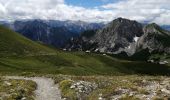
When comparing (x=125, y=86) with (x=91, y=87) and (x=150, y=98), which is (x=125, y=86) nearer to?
(x=91, y=87)

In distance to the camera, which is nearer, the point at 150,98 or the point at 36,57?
the point at 150,98

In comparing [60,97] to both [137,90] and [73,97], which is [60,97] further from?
[137,90]

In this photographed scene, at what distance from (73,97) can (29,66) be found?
123229 millimetres

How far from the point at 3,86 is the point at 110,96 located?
13705 mm

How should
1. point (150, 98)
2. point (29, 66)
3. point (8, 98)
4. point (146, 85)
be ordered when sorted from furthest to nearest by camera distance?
1. point (29, 66)
2. point (146, 85)
3. point (8, 98)
4. point (150, 98)

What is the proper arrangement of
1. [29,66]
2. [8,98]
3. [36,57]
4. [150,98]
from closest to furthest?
[150,98] < [8,98] < [29,66] < [36,57]

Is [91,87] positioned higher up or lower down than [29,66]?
higher up

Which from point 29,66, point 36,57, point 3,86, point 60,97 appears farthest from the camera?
point 36,57

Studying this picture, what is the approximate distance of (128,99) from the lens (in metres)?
29.3

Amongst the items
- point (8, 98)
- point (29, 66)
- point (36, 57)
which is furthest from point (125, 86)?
point (36, 57)

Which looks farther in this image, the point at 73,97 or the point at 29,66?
the point at 29,66

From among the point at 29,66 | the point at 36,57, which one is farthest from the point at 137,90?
the point at 36,57

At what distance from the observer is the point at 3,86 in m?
39.5

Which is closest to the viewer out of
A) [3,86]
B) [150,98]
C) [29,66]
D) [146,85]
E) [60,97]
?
[150,98]
